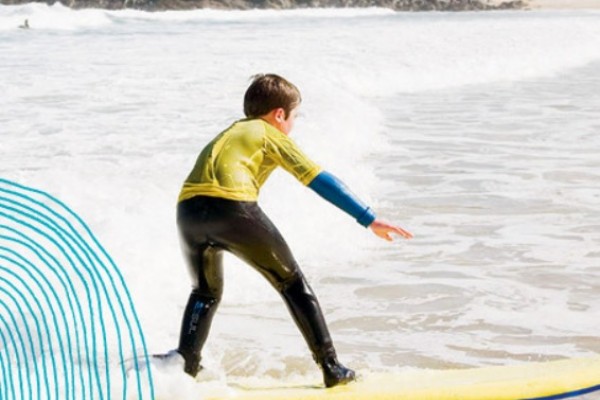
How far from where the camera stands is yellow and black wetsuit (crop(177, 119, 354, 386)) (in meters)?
3.16

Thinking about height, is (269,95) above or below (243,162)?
above

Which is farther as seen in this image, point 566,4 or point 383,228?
point 566,4

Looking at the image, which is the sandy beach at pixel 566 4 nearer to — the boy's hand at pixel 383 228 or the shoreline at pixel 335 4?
the shoreline at pixel 335 4

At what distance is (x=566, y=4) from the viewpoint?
251 ft

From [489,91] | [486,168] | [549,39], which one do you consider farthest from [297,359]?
[549,39]

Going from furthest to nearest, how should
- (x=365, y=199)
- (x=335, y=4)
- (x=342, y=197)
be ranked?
1. (x=335, y=4)
2. (x=365, y=199)
3. (x=342, y=197)

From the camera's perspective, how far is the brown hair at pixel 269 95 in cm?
328

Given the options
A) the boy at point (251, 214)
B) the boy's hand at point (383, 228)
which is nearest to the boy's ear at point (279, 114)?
the boy at point (251, 214)

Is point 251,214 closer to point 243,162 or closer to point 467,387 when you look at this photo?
point 243,162

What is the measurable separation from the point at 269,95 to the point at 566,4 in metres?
77.5

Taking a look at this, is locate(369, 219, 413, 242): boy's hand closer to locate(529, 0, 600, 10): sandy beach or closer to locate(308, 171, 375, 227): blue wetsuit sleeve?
locate(308, 171, 375, 227): blue wetsuit sleeve

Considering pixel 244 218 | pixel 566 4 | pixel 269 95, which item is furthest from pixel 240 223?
pixel 566 4

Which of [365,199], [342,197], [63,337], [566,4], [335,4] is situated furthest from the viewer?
[566,4]

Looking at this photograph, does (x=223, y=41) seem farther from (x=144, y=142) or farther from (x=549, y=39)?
(x=144, y=142)
